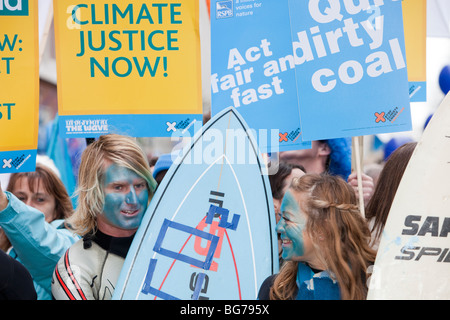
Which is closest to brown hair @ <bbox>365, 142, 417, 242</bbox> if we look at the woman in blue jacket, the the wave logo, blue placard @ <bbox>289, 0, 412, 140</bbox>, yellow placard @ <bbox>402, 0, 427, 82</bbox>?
blue placard @ <bbox>289, 0, 412, 140</bbox>

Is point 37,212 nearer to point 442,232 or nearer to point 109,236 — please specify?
point 109,236

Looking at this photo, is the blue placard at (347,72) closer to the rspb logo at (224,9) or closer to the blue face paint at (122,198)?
the rspb logo at (224,9)

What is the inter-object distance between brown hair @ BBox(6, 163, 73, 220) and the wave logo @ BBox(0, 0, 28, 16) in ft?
2.30

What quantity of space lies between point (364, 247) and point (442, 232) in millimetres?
Answer: 323

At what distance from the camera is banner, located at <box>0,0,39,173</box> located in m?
2.69

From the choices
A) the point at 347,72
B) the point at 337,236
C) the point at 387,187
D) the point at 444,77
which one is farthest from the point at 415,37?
the point at 337,236

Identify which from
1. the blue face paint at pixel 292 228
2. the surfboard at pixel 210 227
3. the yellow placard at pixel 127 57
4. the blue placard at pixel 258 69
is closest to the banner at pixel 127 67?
the yellow placard at pixel 127 57

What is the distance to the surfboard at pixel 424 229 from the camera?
2.43 m

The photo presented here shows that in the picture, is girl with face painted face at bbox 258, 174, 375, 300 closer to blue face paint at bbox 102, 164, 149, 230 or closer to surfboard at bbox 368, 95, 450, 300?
surfboard at bbox 368, 95, 450, 300

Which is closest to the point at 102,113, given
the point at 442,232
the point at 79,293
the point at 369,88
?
the point at 79,293

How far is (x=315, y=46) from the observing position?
267 centimetres

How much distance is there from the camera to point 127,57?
2.74 meters

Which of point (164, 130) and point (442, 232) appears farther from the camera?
point (164, 130)

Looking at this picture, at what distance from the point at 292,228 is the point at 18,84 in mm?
1363
